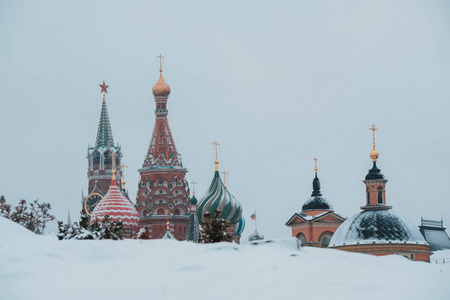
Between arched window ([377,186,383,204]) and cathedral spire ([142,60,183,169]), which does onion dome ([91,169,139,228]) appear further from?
arched window ([377,186,383,204])

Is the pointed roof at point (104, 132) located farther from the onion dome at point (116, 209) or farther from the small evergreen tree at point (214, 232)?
the small evergreen tree at point (214, 232)

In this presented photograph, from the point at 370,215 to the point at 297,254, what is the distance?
3039 centimetres

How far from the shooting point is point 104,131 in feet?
348

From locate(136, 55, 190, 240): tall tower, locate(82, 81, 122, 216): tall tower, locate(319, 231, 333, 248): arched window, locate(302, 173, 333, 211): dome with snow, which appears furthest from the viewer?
locate(82, 81, 122, 216): tall tower

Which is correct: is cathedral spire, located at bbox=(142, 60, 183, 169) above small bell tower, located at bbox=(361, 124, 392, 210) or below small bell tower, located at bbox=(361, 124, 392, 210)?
above

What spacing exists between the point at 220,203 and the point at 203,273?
52.3m

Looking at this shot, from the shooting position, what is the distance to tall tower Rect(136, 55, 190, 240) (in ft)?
261

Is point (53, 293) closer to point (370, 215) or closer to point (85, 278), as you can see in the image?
point (85, 278)

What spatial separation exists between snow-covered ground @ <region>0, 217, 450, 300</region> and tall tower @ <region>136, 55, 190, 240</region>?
187ft

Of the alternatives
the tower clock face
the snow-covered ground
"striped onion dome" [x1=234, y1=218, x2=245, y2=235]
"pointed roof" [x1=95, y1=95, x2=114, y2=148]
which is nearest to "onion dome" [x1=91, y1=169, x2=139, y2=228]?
"striped onion dome" [x1=234, y1=218, x2=245, y2=235]

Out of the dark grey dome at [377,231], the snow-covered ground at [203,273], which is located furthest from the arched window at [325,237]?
the snow-covered ground at [203,273]

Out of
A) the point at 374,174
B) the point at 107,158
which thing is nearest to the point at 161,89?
the point at 107,158

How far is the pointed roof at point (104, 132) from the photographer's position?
105000 millimetres

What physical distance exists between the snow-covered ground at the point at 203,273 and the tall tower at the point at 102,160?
79774 millimetres
